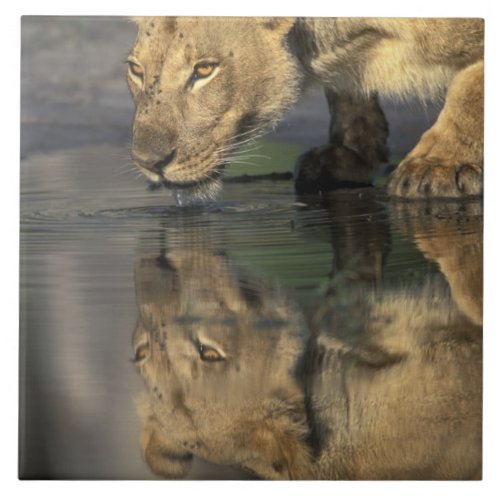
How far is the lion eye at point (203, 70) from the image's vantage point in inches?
119

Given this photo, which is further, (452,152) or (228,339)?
(452,152)

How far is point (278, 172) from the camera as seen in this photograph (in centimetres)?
303

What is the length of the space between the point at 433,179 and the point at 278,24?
0.69 m

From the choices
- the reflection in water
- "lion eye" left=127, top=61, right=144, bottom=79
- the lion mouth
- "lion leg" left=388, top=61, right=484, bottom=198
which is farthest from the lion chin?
"lion leg" left=388, top=61, right=484, bottom=198

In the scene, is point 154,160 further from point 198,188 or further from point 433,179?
point 433,179

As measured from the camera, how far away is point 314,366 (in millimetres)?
2971

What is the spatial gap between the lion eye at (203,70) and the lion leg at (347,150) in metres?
0.37

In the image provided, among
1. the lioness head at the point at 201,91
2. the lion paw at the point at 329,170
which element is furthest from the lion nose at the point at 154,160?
the lion paw at the point at 329,170

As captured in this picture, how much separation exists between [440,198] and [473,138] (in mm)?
218

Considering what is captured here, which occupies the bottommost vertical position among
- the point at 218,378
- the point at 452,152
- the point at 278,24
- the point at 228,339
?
the point at 218,378

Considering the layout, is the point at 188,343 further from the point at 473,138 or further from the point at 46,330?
the point at 473,138

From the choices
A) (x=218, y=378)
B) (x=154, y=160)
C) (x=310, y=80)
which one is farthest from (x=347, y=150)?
(x=218, y=378)

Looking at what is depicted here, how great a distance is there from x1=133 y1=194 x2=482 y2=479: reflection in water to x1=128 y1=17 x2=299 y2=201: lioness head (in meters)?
0.26

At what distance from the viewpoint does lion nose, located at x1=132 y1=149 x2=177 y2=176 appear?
119 inches
